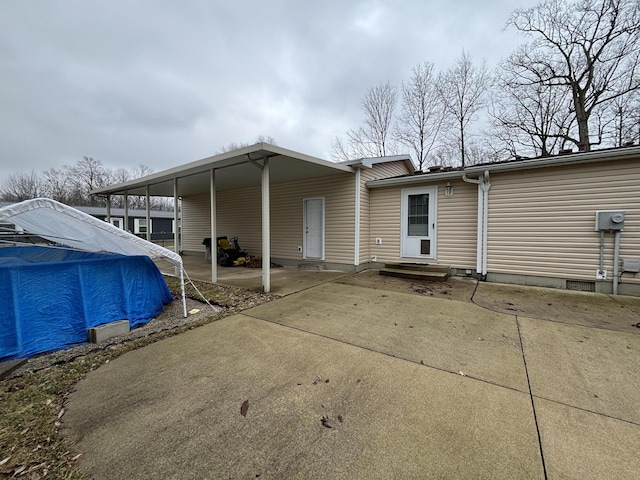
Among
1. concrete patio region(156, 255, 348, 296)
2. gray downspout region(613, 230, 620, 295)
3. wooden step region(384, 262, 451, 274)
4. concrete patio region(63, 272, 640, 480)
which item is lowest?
concrete patio region(63, 272, 640, 480)

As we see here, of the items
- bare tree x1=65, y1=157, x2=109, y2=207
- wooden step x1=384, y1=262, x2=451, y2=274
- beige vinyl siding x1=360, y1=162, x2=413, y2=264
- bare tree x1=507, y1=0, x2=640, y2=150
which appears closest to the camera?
wooden step x1=384, y1=262, x2=451, y2=274

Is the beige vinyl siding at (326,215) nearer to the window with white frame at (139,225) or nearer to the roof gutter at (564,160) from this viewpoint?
the roof gutter at (564,160)

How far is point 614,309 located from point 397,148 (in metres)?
14.2

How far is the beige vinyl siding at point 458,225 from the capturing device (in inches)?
248

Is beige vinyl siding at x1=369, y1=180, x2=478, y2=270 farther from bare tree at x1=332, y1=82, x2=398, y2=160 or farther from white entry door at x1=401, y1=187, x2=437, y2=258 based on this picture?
bare tree at x1=332, y1=82, x2=398, y2=160

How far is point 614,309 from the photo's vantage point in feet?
13.4

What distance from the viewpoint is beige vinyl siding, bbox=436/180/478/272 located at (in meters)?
6.30

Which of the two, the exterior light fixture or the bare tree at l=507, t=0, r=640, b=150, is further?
the bare tree at l=507, t=0, r=640, b=150

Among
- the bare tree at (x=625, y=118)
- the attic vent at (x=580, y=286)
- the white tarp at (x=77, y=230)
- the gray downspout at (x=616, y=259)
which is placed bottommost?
the attic vent at (x=580, y=286)

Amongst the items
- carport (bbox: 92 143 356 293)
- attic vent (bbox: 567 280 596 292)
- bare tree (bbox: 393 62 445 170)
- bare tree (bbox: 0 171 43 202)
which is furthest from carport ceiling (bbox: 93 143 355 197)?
bare tree (bbox: 0 171 43 202)

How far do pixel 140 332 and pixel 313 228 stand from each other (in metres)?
5.46

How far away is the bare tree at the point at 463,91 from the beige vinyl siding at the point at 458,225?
33.7 feet

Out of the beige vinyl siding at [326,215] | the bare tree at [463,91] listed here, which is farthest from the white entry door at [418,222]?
the bare tree at [463,91]

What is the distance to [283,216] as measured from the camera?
890 cm
